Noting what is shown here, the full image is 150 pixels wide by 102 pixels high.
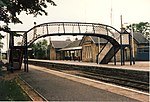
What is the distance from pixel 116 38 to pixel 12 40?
13.0 metres

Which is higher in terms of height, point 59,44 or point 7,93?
point 59,44

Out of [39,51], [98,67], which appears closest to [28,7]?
[98,67]

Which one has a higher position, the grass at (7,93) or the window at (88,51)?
the window at (88,51)

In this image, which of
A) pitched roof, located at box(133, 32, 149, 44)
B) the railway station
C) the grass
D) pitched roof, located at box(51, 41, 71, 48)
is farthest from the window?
the grass

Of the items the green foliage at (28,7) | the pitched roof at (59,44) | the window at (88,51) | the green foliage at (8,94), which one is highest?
the pitched roof at (59,44)

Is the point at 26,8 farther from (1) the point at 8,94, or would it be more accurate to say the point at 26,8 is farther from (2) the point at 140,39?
(2) the point at 140,39

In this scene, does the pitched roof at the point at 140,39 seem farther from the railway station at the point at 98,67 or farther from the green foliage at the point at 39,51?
the green foliage at the point at 39,51

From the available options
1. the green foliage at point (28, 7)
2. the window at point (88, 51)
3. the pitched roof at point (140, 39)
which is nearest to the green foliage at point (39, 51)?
the window at point (88, 51)

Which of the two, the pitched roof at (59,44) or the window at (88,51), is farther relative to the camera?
the pitched roof at (59,44)

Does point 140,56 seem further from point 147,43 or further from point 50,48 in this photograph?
point 50,48

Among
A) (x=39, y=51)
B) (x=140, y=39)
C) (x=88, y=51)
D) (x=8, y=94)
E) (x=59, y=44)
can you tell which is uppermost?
(x=59, y=44)

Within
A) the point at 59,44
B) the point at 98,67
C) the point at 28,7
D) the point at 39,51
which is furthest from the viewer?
the point at 39,51

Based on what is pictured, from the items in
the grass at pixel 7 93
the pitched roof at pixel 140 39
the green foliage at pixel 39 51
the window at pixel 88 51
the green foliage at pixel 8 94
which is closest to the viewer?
the grass at pixel 7 93

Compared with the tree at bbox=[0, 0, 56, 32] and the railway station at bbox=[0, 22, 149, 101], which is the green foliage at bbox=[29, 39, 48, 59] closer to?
the railway station at bbox=[0, 22, 149, 101]
